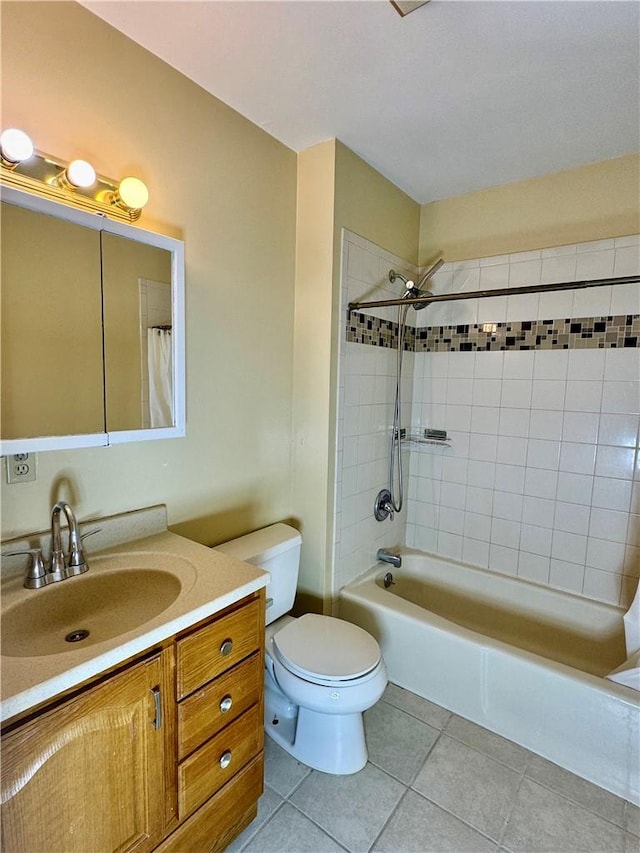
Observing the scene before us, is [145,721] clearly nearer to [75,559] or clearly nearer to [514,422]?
[75,559]

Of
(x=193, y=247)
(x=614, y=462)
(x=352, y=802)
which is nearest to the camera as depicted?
(x=352, y=802)

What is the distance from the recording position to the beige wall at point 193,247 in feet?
3.93

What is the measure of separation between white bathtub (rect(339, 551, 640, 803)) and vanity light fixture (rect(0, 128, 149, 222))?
1864 millimetres

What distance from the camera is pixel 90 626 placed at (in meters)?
1.20

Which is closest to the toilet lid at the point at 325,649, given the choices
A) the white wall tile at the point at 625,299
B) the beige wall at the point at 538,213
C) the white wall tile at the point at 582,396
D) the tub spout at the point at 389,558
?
the tub spout at the point at 389,558

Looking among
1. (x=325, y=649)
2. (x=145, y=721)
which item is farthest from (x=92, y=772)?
(x=325, y=649)

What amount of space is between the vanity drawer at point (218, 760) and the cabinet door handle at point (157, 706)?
179 mm

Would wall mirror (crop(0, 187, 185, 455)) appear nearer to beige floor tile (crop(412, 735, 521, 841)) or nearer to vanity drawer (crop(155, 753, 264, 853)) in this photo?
vanity drawer (crop(155, 753, 264, 853))

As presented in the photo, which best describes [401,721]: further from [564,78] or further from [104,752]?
[564,78]

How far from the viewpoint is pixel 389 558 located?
241 cm

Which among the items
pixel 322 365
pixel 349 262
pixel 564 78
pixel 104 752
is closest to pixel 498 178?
pixel 564 78

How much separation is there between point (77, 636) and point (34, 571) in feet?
0.69

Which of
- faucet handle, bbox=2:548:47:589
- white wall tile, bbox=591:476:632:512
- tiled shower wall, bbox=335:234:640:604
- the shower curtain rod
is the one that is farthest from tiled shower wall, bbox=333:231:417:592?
faucet handle, bbox=2:548:47:589

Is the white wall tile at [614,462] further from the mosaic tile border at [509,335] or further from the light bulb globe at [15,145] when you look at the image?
the light bulb globe at [15,145]
